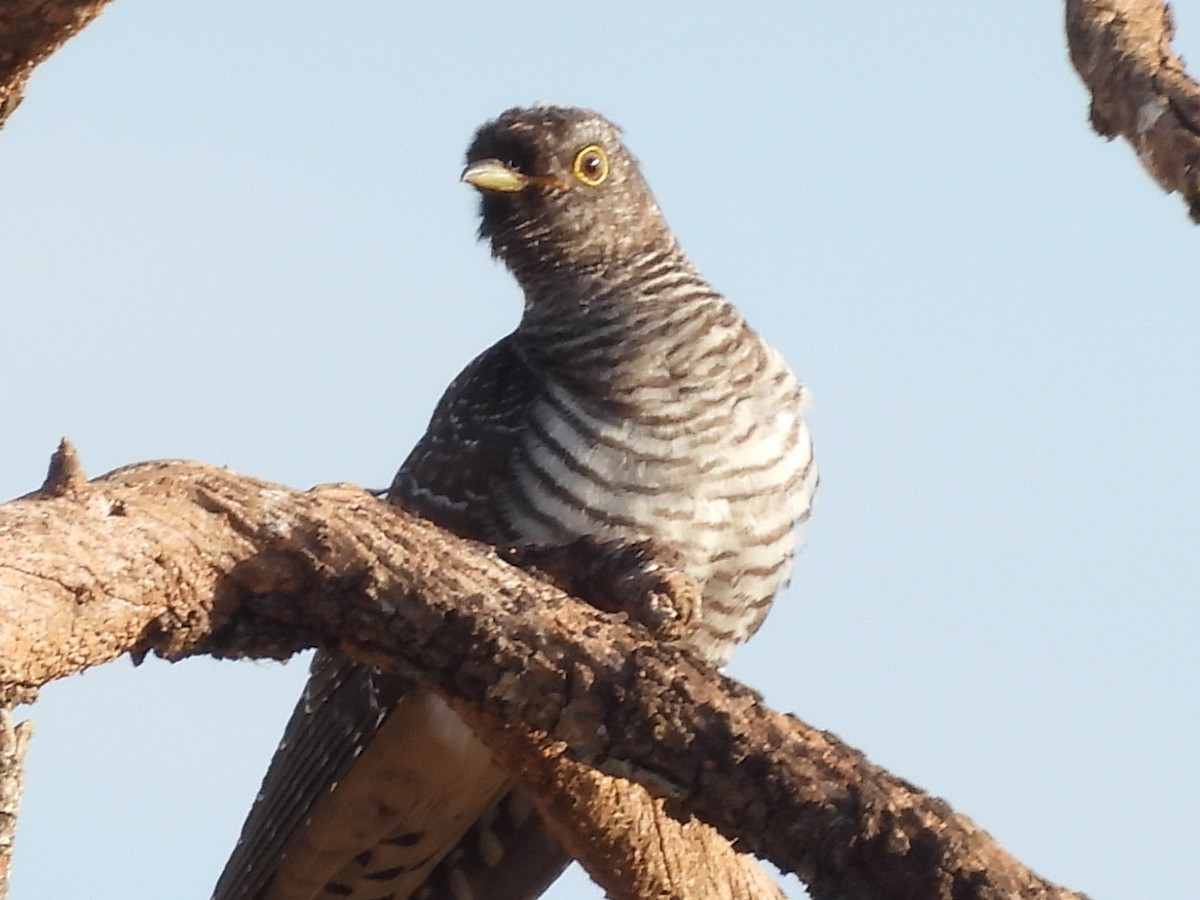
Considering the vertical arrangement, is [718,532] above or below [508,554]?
above

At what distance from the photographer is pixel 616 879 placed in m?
3.51

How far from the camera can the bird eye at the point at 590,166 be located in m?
5.43

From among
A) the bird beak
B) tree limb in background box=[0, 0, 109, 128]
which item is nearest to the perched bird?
the bird beak

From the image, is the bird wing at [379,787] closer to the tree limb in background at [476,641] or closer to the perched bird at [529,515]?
the perched bird at [529,515]

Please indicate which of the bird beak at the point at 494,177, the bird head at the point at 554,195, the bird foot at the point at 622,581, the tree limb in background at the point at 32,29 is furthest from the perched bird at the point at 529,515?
the tree limb in background at the point at 32,29

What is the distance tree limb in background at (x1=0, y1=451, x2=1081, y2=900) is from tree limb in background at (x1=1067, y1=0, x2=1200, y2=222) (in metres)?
1.04

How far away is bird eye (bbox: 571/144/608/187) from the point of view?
5434 millimetres

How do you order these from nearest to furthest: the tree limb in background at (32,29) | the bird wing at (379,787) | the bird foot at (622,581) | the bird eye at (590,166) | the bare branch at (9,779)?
1. the tree limb in background at (32,29)
2. the bird foot at (622,581)
3. the bare branch at (9,779)
4. the bird wing at (379,787)
5. the bird eye at (590,166)

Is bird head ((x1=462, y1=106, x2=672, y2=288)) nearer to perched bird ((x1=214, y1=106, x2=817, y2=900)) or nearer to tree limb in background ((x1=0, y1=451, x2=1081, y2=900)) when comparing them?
perched bird ((x1=214, y1=106, x2=817, y2=900))

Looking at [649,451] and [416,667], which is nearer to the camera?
[416,667]

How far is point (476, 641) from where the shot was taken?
2830 millimetres

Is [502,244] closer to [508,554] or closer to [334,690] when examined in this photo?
[334,690]


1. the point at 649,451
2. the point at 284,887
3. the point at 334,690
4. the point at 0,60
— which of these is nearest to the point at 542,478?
the point at 649,451

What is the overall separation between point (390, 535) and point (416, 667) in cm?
20
